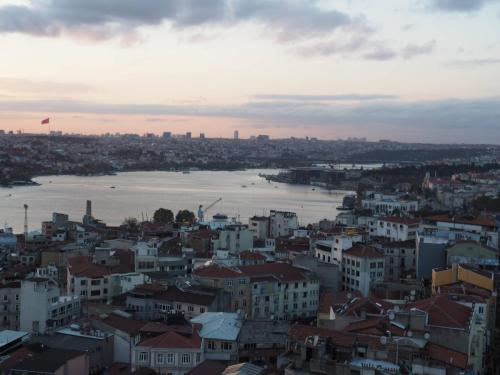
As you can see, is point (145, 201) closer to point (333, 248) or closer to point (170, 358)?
point (333, 248)

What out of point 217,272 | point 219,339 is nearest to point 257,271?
point 217,272

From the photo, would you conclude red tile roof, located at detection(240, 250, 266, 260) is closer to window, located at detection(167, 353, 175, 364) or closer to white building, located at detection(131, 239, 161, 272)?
white building, located at detection(131, 239, 161, 272)

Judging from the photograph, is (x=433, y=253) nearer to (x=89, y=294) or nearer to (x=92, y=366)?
(x=89, y=294)

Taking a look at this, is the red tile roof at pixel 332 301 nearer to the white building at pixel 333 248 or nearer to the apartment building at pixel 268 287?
the apartment building at pixel 268 287

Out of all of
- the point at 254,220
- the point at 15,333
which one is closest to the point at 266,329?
the point at 15,333

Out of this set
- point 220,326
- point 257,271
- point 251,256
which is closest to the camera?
point 220,326

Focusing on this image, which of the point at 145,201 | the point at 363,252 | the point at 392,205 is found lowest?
the point at 145,201

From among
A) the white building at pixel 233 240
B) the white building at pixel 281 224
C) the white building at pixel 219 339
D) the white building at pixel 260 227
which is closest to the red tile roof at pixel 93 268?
the white building at pixel 233 240
